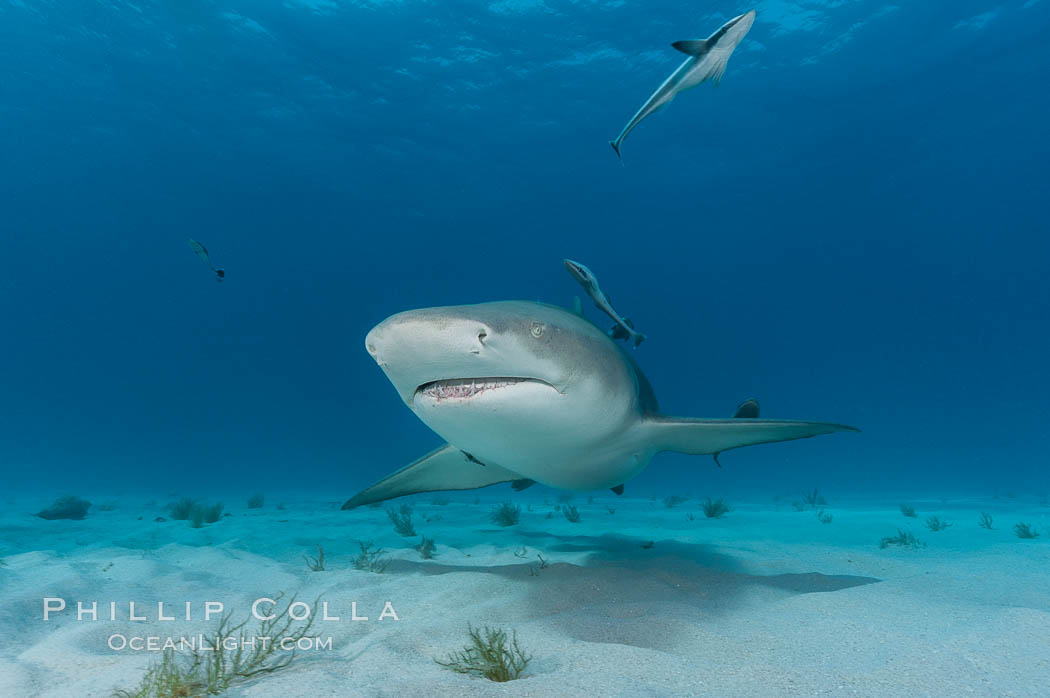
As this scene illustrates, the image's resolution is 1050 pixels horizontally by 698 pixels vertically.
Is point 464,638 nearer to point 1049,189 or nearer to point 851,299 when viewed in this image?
point 1049,189

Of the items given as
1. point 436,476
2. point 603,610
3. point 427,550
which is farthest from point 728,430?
point 427,550

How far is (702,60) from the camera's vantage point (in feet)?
12.3

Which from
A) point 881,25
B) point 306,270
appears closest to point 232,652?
point 881,25

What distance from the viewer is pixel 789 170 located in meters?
36.6

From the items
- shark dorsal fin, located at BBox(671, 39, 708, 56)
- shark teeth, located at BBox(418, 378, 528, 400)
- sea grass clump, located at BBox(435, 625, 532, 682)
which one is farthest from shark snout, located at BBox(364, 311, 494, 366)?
shark dorsal fin, located at BBox(671, 39, 708, 56)

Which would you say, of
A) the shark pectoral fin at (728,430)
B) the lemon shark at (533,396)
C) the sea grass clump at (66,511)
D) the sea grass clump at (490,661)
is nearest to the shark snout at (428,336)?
the lemon shark at (533,396)

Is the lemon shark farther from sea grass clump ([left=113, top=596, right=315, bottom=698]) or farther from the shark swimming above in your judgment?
the shark swimming above

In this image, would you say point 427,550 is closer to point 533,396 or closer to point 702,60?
point 533,396

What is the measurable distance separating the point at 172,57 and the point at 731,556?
35.9 m

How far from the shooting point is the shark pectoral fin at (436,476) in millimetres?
4547

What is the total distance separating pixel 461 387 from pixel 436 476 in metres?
2.42

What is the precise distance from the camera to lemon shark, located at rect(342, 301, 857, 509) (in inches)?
95.4

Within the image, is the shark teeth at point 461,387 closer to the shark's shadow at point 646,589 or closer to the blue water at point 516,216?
the shark's shadow at point 646,589

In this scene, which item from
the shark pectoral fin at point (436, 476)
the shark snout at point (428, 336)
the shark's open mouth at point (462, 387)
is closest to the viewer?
the shark snout at point (428, 336)
